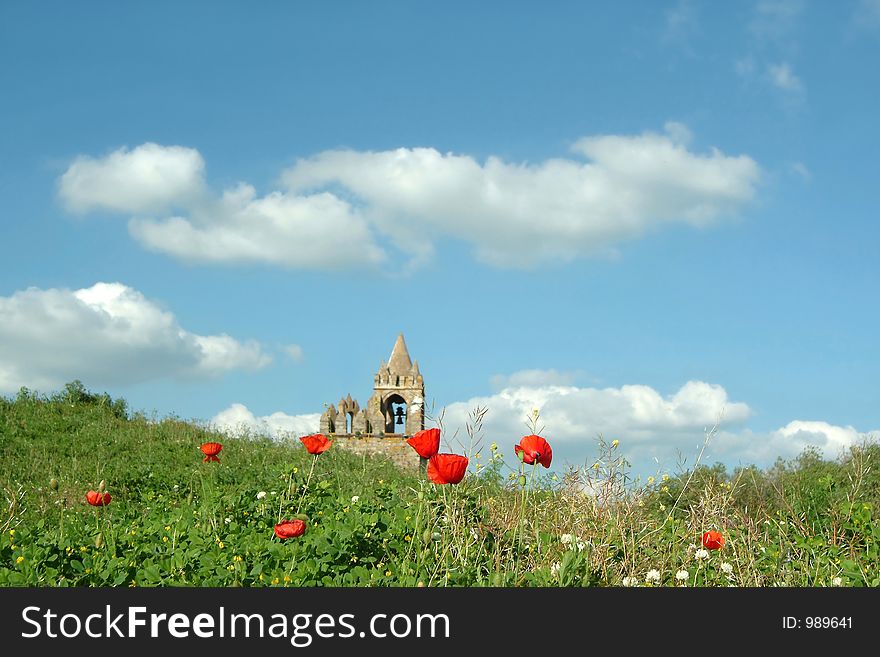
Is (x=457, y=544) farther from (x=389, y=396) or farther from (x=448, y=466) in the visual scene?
(x=389, y=396)

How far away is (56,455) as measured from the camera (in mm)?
15016

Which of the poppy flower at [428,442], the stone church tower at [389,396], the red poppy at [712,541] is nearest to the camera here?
the poppy flower at [428,442]

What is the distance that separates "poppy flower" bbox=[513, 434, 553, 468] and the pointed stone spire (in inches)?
1343

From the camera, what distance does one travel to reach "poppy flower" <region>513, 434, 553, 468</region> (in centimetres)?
470

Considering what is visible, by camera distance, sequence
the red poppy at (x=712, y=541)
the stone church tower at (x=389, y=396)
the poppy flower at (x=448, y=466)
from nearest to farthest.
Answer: the poppy flower at (x=448, y=466)
the red poppy at (x=712, y=541)
the stone church tower at (x=389, y=396)

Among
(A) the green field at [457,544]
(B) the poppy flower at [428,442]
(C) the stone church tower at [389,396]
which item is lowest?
(A) the green field at [457,544]

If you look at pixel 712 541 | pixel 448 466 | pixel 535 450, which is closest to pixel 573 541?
pixel 535 450

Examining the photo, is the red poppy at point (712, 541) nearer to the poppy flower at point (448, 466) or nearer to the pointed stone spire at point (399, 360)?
the poppy flower at point (448, 466)

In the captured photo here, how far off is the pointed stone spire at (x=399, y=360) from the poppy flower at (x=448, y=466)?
34.3 metres

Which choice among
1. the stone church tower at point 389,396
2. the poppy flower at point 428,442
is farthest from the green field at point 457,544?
the stone church tower at point 389,396

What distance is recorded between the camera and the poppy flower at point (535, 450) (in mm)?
4703

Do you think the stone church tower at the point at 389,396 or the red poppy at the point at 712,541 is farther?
the stone church tower at the point at 389,396

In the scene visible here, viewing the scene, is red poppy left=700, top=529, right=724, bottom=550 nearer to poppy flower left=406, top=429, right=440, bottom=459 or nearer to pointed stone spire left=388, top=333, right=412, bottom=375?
poppy flower left=406, top=429, right=440, bottom=459

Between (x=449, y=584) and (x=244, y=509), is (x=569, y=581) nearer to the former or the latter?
(x=449, y=584)
